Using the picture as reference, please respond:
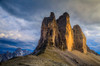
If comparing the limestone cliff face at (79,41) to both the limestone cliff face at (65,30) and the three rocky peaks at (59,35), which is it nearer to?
the three rocky peaks at (59,35)

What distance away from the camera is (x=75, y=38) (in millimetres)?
69562

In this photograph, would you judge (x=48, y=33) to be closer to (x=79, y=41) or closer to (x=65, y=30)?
(x=65, y=30)

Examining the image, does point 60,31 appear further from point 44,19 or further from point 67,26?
point 44,19

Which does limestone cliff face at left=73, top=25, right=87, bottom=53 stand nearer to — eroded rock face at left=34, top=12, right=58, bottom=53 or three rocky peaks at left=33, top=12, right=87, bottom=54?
three rocky peaks at left=33, top=12, right=87, bottom=54

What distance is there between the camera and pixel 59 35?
53688 millimetres

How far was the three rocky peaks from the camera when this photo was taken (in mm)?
43500

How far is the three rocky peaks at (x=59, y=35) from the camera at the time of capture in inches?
1713

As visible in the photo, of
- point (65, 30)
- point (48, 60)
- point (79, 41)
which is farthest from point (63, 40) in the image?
point (48, 60)

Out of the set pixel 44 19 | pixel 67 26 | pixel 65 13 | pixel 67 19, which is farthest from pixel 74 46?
pixel 44 19

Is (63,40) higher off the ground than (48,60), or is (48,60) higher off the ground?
(63,40)

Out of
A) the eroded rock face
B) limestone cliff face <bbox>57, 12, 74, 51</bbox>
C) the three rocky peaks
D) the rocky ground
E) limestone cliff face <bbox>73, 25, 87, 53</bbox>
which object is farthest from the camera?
limestone cliff face <bbox>73, 25, 87, 53</bbox>

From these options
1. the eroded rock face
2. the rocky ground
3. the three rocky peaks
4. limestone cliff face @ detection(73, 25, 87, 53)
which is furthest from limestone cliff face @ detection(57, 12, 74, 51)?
the rocky ground

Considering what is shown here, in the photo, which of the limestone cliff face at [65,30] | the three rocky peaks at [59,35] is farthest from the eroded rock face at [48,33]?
the limestone cliff face at [65,30]

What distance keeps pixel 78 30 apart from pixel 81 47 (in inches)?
677
